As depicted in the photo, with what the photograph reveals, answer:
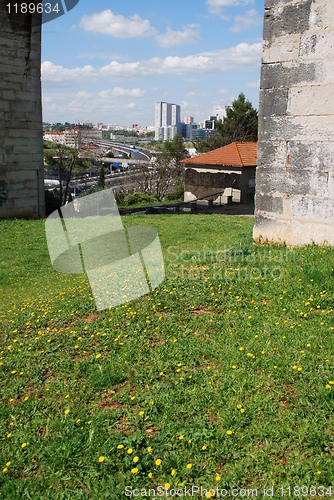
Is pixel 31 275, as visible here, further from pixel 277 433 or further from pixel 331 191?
pixel 277 433

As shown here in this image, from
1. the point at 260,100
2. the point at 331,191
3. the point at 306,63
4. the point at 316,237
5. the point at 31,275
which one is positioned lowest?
the point at 31,275

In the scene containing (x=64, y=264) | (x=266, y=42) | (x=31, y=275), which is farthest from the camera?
(x=64, y=264)

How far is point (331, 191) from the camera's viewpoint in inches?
216

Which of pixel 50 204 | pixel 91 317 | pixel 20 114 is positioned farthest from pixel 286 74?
pixel 50 204

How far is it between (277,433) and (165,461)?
683 millimetres

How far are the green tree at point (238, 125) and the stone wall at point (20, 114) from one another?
32.0 m

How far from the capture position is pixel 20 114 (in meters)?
13.2

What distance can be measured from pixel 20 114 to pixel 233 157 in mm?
13739

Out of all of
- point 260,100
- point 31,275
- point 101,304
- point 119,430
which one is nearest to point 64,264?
point 31,275

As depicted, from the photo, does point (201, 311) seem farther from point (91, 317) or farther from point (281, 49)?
point (281, 49)

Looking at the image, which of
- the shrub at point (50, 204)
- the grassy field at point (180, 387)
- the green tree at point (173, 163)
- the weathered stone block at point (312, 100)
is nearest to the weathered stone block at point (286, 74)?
the weathered stone block at point (312, 100)

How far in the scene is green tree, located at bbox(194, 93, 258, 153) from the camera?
43.6 metres

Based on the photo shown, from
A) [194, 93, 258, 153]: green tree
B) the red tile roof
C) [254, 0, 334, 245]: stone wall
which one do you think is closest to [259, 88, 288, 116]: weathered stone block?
[254, 0, 334, 245]: stone wall

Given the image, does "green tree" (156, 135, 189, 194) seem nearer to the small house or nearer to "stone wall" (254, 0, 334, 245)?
the small house
